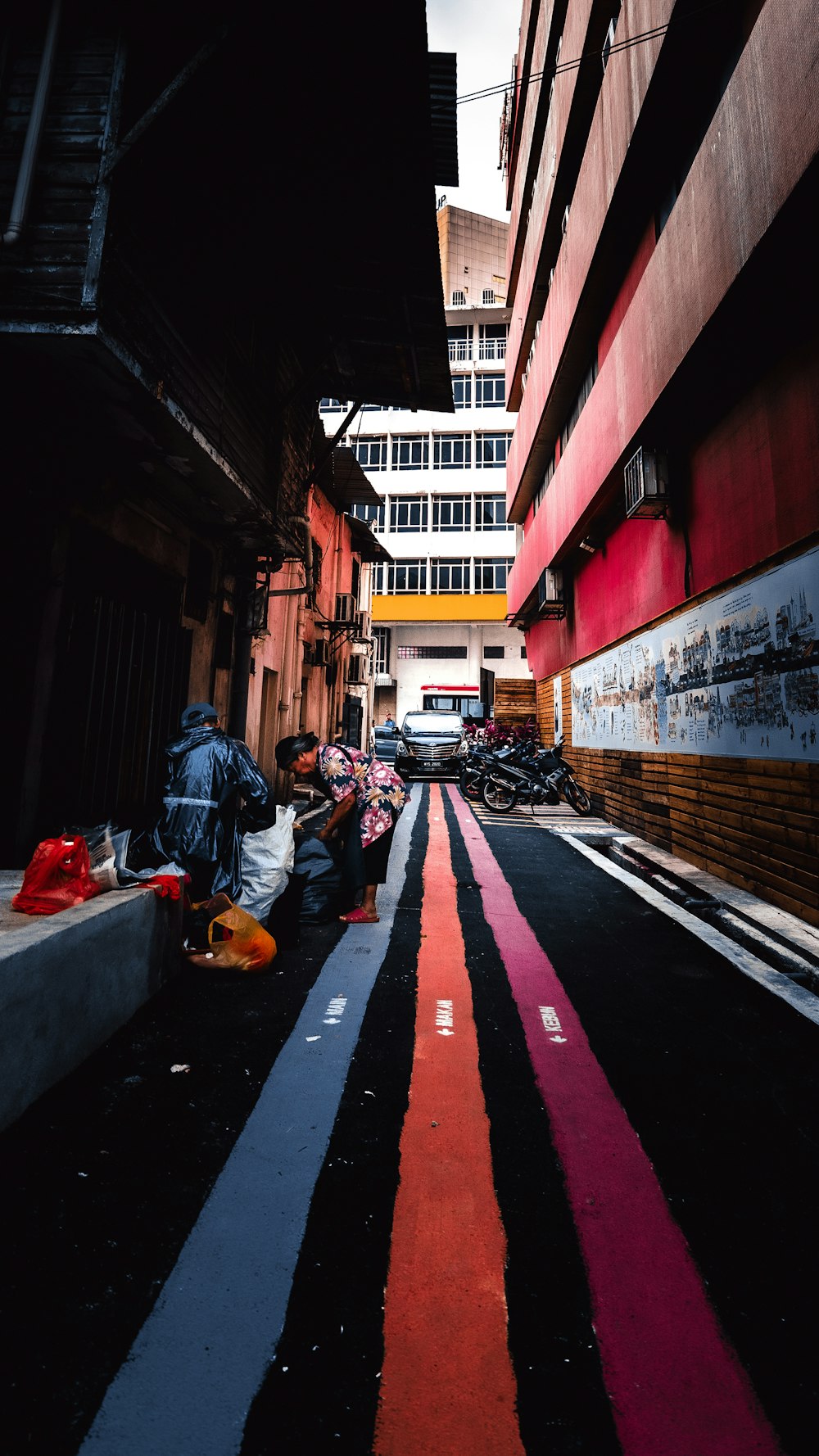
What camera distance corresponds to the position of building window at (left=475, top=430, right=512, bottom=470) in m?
33.1

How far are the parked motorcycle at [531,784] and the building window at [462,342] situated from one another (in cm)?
2927

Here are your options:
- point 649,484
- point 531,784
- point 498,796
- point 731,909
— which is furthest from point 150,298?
point 498,796

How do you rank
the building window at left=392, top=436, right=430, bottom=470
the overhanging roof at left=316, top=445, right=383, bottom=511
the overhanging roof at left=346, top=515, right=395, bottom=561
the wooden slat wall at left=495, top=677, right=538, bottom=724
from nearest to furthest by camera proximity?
the overhanging roof at left=316, top=445, right=383, bottom=511 → the overhanging roof at left=346, top=515, right=395, bottom=561 → the wooden slat wall at left=495, top=677, right=538, bottom=724 → the building window at left=392, top=436, right=430, bottom=470

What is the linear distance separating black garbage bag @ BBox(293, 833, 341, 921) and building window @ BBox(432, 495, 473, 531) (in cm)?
3047

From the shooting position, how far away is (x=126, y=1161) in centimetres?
205

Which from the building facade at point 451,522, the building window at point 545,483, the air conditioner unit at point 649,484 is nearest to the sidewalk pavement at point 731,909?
the air conditioner unit at point 649,484

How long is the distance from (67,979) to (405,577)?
3293cm

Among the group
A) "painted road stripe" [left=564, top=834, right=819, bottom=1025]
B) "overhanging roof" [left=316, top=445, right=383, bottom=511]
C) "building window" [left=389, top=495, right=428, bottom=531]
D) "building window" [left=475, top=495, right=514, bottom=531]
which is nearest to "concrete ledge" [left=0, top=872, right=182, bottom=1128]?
"painted road stripe" [left=564, top=834, right=819, bottom=1025]

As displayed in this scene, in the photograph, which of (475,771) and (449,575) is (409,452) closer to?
(449,575)

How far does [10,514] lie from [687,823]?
692cm

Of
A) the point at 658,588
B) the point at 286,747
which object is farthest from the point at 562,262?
the point at 286,747

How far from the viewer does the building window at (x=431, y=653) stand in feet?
113

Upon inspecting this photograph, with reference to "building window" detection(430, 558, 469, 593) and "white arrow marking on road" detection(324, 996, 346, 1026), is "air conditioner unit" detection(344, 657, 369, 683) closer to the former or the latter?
"building window" detection(430, 558, 469, 593)

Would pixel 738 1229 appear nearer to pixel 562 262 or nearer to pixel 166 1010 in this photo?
pixel 166 1010
